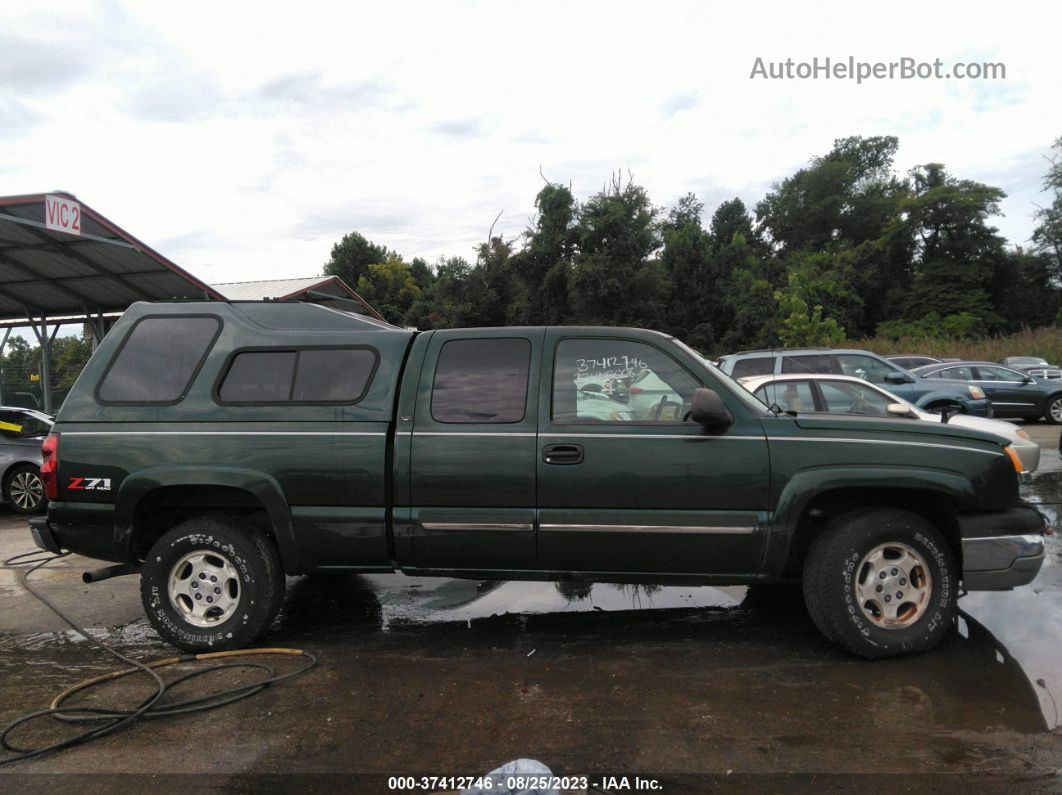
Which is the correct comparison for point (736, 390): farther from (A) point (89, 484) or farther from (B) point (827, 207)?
(B) point (827, 207)

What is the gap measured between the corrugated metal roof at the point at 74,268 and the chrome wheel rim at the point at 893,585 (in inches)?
534

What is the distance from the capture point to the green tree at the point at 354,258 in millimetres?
62688

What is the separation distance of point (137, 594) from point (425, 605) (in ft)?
7.68

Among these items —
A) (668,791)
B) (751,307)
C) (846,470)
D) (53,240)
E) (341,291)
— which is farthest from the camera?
(751,307)

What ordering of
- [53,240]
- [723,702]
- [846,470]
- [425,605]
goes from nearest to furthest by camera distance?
[723,702]
[846,470]
[425,605]
[53,240]

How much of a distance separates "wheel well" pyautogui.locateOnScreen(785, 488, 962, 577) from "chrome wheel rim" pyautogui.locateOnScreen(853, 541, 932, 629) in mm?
262

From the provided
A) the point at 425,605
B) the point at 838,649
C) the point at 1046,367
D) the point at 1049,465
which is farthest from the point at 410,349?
the point at 1046,367

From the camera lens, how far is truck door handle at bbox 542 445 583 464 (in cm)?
419

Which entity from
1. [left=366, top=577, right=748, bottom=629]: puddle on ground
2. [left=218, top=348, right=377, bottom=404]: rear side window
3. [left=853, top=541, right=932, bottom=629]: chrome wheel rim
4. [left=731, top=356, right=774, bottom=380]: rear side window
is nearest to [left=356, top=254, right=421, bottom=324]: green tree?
[left=731, top=356, right=774, bottom=380]: rear side window

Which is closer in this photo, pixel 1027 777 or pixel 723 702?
pixel 1027 777

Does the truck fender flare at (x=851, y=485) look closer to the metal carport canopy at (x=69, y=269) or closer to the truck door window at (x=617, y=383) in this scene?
the truck door window at (x=617, y=383)

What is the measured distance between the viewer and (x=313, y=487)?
4.38m

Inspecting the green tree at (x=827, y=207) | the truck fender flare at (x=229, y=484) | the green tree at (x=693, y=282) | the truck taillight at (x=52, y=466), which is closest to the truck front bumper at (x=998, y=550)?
the truck fender flare at (x=229, y=484)

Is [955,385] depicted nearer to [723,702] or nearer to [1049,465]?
[1049,465]
